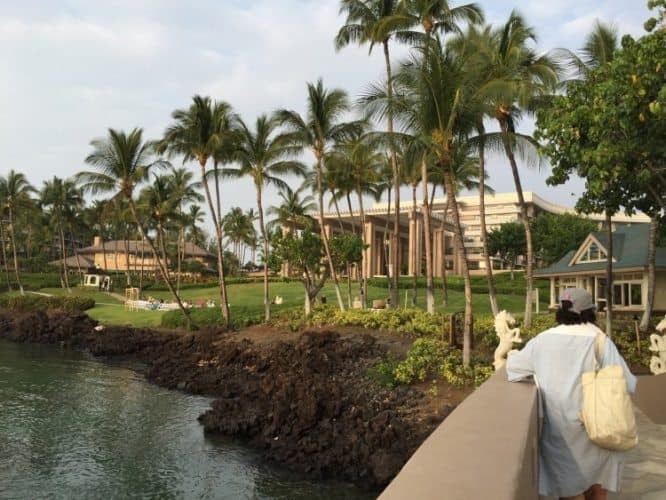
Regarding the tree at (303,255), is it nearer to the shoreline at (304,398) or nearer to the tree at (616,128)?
the shoreline at (304,398)

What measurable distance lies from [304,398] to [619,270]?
16467mm

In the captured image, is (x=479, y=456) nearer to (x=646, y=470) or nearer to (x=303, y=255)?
(x=646, y=470)

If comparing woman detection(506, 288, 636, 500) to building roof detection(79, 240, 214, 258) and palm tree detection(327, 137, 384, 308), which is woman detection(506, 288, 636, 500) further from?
building roof detection(79, 240, 214, 258)

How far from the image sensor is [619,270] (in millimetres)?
23562

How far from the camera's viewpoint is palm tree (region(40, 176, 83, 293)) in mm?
51188

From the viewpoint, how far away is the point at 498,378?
13.5ft

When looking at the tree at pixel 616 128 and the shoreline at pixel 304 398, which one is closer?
the tree at pixel 616 128

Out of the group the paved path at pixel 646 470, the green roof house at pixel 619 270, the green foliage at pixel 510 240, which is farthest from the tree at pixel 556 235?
the paved path at pixel 646 470

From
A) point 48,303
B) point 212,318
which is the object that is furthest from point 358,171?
point 48,303

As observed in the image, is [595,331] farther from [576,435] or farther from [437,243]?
[437,243]

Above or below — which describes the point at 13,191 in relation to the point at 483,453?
above

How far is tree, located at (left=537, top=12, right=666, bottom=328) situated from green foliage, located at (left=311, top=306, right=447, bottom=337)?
666cm

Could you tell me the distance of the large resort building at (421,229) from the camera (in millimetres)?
52750

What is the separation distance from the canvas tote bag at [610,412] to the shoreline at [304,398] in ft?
26.2
